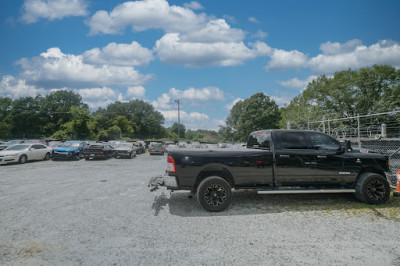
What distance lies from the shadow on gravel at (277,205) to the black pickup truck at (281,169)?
273 millimetres

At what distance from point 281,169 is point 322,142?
4.81 feet

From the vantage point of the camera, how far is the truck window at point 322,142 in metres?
6.51

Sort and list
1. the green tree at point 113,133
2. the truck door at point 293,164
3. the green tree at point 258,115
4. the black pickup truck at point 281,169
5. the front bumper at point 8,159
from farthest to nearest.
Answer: the green tree at point 258,115 < the green tree at point 113,133 < the front bumper at point 8,159 < the truck door at point 293,164 < the black pickup truck at point 281,169

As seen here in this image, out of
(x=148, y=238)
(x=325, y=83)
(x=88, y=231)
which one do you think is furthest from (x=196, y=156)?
(x=325, y=83)

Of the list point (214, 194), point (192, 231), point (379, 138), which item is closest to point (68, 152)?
point (214, 194)

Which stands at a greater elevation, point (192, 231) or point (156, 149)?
point (156, 149)

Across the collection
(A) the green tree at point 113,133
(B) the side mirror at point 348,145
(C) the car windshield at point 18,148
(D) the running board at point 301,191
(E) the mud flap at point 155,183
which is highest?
(A) the green tree at point 113,133

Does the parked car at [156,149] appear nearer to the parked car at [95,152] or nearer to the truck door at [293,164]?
the parked car at [95,152]

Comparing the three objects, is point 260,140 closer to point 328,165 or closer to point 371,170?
point 328,165

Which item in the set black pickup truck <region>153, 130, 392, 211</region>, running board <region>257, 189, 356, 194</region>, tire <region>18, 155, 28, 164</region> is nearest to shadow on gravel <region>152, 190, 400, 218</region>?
black pickup truck <region>153, 130, 392, 211</region>

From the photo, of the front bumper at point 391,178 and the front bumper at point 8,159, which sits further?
the front bumper at point 8,159

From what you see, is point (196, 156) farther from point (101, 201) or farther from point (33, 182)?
point (33, 182)

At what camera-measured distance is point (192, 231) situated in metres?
4.69

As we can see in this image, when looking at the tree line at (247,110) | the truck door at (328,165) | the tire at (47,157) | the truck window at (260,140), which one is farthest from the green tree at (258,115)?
the truck door at (328,165)
